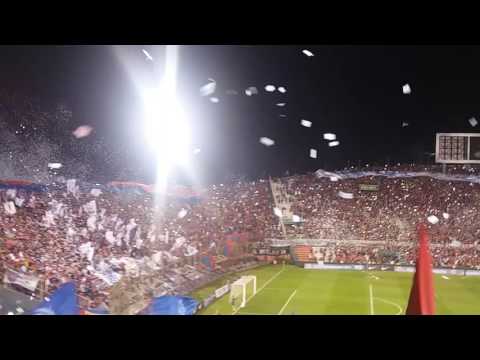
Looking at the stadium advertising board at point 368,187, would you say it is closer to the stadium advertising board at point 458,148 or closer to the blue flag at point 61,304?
the stadium advertising board at point 458,148

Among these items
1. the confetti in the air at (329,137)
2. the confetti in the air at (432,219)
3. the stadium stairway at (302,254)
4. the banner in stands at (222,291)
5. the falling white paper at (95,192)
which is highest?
the confetti in the air at (329,137)

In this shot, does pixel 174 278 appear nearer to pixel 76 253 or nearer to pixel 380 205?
pixel 76 253

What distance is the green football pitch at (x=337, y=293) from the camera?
665 cm

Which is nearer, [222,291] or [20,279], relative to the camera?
[20,279]

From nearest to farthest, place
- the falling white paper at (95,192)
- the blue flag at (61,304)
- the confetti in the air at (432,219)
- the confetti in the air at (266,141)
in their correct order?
the blue flag at (61,304) → the falling white paper at (95,192) → the confetti in the air at (266,141) → the confetti in the air at (432,219)

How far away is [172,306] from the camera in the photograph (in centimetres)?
619

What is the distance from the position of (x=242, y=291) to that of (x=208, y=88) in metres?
2.85

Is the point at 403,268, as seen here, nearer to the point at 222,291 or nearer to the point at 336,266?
the point at 336,266

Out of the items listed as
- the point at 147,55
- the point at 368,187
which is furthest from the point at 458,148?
the point at 147,55

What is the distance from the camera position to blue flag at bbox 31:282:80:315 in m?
5.86

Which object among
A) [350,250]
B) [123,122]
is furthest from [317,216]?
[123,122]

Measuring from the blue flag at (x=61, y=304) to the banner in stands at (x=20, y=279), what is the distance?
258 mm

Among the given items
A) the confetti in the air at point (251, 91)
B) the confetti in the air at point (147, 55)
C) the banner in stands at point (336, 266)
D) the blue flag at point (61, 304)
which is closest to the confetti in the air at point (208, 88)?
the confetti in the air at point (251, 91)

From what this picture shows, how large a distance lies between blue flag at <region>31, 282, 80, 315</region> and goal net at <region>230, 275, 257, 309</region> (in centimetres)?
200
